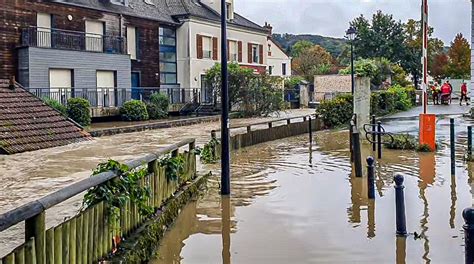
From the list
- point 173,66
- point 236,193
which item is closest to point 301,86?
point 173,66

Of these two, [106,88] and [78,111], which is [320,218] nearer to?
[78,111]

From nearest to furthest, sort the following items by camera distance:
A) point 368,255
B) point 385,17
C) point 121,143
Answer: point 368,255 → point 121,143 → point 385,17

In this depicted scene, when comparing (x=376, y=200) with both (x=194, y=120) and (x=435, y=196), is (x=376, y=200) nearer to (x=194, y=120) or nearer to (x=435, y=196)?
(x=435, y=196)

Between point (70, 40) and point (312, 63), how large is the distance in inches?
1919

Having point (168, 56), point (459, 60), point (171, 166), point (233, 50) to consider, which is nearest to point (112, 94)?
point (168, 56)

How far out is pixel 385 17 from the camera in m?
65.4

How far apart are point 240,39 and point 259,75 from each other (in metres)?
11.3

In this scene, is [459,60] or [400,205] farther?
[459,60]

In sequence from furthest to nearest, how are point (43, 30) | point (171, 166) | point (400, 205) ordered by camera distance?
1. point (43, 30)
2. point (171, 166)
3. point (400, 205)

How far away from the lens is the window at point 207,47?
134 feet

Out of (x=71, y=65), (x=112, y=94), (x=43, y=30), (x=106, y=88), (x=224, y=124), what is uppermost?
(x=43, y=30)

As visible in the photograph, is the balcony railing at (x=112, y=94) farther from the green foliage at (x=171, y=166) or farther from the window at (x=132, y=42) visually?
the green foliage at (x=171, y=166)

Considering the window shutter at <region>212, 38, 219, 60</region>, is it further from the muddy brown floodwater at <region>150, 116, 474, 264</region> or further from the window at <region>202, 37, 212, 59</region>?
the muddy brown floodwater at <region>150, 116, 474, 264</region>

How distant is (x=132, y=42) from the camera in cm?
3553
